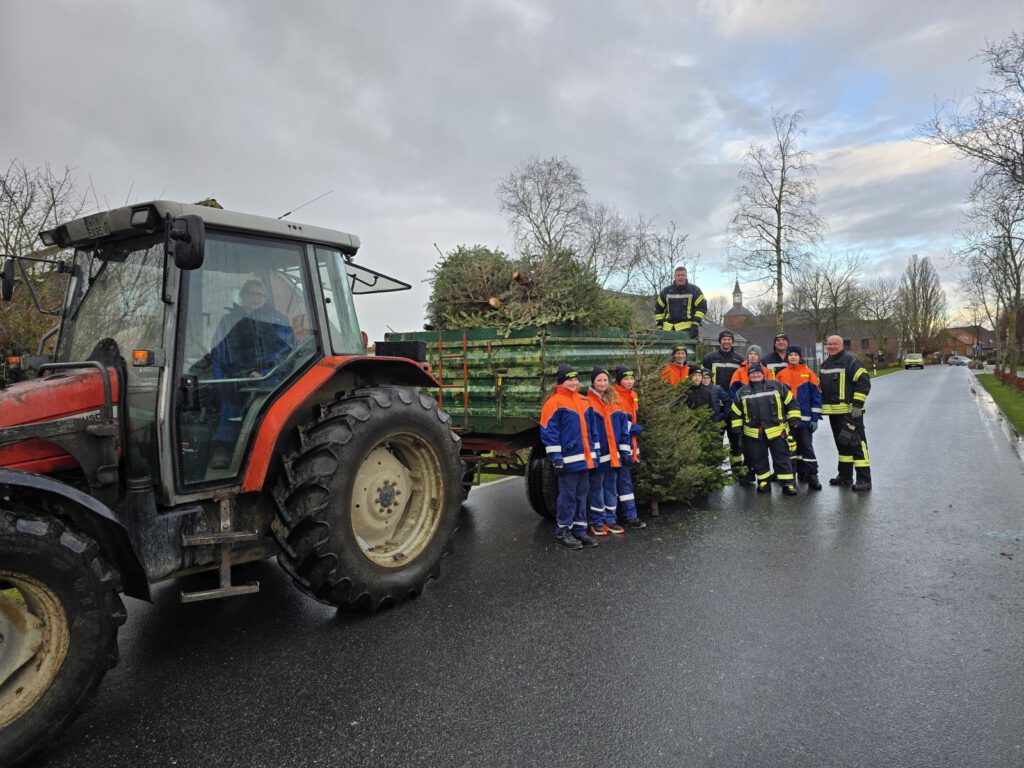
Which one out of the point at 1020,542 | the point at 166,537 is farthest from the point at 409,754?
the point at 1020,542

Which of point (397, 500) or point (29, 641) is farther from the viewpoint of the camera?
point (397, 500)

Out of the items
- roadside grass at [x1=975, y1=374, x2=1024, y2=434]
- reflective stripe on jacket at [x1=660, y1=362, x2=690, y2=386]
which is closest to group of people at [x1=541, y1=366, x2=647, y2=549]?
reflective stripe on jacket at [x1=660, y1=362, x2=690, y2=386]

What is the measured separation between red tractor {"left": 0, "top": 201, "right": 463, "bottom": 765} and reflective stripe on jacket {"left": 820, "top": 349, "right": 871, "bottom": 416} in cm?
552

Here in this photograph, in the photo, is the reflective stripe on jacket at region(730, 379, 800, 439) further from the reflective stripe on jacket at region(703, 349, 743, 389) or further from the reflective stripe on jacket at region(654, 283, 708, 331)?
the reflective stripe on jacket at region(654, 283, 708, 331)

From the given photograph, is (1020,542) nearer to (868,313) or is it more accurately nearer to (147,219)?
(147,219)

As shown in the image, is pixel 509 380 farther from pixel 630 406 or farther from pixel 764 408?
pixel 764 408

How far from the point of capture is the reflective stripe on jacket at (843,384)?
24.8ft

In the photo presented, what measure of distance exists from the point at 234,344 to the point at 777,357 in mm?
7108

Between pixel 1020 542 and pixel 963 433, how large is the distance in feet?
27.1

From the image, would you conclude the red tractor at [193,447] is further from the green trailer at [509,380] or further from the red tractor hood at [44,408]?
the green trailer at [509,380]

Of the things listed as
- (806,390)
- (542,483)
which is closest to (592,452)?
(542,483)

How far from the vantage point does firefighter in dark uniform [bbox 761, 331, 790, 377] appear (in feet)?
27.1

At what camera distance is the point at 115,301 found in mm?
3471

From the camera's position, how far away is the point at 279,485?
3.66 m
